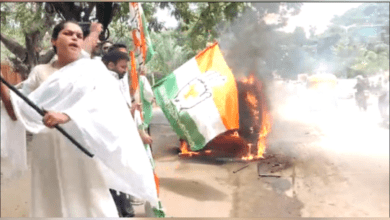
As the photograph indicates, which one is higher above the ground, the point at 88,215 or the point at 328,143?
the point at 328,143

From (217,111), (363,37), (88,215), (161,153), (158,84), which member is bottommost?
(88,215)

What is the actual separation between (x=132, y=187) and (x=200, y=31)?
907 millimetres

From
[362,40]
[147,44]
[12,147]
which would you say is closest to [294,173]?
[362,40]

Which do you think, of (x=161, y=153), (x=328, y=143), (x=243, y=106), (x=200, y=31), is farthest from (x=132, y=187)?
(x=328, y=143)

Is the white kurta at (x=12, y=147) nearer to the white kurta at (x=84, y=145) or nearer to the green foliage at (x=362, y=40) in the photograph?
the white kurta at (x=84, y=145)

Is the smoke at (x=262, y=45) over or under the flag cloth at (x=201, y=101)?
over

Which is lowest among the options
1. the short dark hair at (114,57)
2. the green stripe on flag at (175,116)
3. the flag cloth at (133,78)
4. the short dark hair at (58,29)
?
the green stripe on flag at (175,116)

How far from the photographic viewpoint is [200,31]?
8.57 ft

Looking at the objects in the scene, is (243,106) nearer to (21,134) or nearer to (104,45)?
(104,45)

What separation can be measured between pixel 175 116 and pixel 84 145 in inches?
19.7

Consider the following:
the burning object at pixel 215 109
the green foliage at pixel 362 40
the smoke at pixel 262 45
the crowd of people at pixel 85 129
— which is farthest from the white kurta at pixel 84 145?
the green foliage at pixel 362 40

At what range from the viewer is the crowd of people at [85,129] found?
8.29 feet

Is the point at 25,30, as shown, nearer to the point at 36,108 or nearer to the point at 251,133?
the point at 36,108

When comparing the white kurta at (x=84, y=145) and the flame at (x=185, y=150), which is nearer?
the white kurta at (x=84, y=145)
